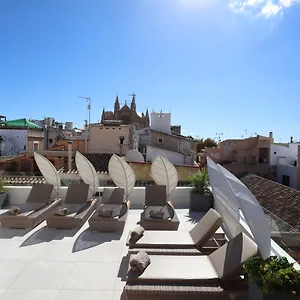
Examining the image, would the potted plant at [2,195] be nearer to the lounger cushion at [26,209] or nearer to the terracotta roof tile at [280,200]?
the lounger cushion at [26,209]

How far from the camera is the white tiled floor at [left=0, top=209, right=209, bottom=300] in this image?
4.34 meters

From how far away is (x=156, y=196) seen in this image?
850 cm

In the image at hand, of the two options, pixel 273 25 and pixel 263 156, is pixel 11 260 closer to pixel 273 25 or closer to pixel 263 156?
pixel 273 25

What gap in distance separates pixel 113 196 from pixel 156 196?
130cm

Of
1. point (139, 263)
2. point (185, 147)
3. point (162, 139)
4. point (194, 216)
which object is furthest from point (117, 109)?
point (139, 263)

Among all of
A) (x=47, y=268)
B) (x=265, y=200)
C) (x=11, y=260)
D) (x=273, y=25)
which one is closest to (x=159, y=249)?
(x=47, y=268)

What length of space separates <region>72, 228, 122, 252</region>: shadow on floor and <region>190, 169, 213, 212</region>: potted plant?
307cm

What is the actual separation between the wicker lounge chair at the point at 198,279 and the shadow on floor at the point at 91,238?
229cm

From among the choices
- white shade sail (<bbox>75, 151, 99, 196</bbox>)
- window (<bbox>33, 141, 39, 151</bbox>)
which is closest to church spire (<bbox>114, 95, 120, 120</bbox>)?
window (<bbox>33, 141, 39, 151</bbox>)

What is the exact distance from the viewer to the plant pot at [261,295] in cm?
287

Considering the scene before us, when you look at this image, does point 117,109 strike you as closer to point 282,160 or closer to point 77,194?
point 282,160

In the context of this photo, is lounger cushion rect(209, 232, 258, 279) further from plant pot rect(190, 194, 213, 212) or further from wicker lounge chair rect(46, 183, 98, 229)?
plant pot rect(190, 194, 213, 212)

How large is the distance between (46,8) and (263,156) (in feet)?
101

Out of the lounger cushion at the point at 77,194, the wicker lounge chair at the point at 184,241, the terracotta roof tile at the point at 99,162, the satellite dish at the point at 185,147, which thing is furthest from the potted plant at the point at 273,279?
the satellite dish at the point at 185,147
